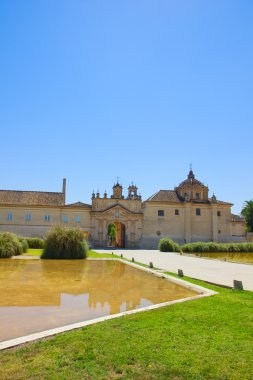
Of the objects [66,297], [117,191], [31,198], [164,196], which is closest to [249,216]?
[164,196]

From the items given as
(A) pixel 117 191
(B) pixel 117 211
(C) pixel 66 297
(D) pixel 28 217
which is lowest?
(C) pixel 66 297

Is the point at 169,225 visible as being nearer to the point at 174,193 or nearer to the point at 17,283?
the point at 174,193

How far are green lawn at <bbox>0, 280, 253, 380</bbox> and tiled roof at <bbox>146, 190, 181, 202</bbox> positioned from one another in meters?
46.5

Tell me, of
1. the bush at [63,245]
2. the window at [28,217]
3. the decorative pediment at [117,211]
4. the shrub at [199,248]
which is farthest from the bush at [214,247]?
the window at [28,217]

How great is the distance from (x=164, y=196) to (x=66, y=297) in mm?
45542

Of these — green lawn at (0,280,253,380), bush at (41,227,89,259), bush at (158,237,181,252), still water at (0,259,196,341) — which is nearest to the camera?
green lawn at (0,280,253,380)

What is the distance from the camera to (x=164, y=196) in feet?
177

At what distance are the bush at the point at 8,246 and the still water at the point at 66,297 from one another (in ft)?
32.6

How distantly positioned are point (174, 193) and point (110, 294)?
4680cm

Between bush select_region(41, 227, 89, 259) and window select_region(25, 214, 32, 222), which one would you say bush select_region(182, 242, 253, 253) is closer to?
bush select_region(41, 227, 89, 259)

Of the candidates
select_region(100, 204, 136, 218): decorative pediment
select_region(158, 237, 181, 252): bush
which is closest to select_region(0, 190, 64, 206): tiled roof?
select_region(100, 204, 136, 218): decorative pediment

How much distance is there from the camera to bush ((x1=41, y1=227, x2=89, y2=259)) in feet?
75.8

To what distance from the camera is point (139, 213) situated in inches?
2012

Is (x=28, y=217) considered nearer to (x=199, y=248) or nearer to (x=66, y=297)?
(x=199, y=248)
